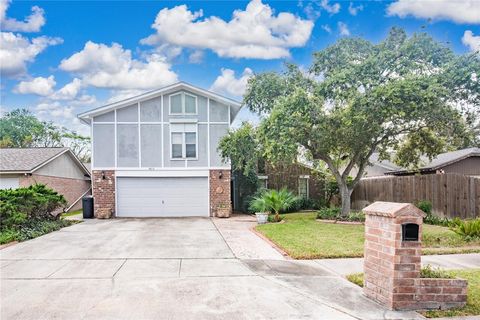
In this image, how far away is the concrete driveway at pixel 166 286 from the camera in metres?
4.85

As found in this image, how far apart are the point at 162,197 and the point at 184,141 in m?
3.01

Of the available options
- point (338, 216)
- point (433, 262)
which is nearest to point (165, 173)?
point (338, 216)

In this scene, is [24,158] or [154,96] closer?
[154,96]

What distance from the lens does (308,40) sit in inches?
621

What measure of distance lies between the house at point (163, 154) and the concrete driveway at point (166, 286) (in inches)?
345

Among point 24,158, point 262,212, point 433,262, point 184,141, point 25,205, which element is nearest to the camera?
point 433,262

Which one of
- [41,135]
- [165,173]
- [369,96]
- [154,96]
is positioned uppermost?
[41,135]

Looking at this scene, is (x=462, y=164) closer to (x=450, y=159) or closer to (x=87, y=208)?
(x=450, y=159)

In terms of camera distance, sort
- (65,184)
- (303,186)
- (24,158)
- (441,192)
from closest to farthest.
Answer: (441,192) < (24,158) < (303,186) < (65,184)

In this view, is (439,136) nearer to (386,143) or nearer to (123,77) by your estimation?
(386,143)

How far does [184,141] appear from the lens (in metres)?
18.8

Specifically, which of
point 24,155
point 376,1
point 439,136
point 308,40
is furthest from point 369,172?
point 24,155

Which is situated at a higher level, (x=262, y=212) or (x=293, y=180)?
(x=293, y=180)

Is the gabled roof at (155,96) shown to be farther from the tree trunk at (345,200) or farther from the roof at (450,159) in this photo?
the roof at (450,159)
